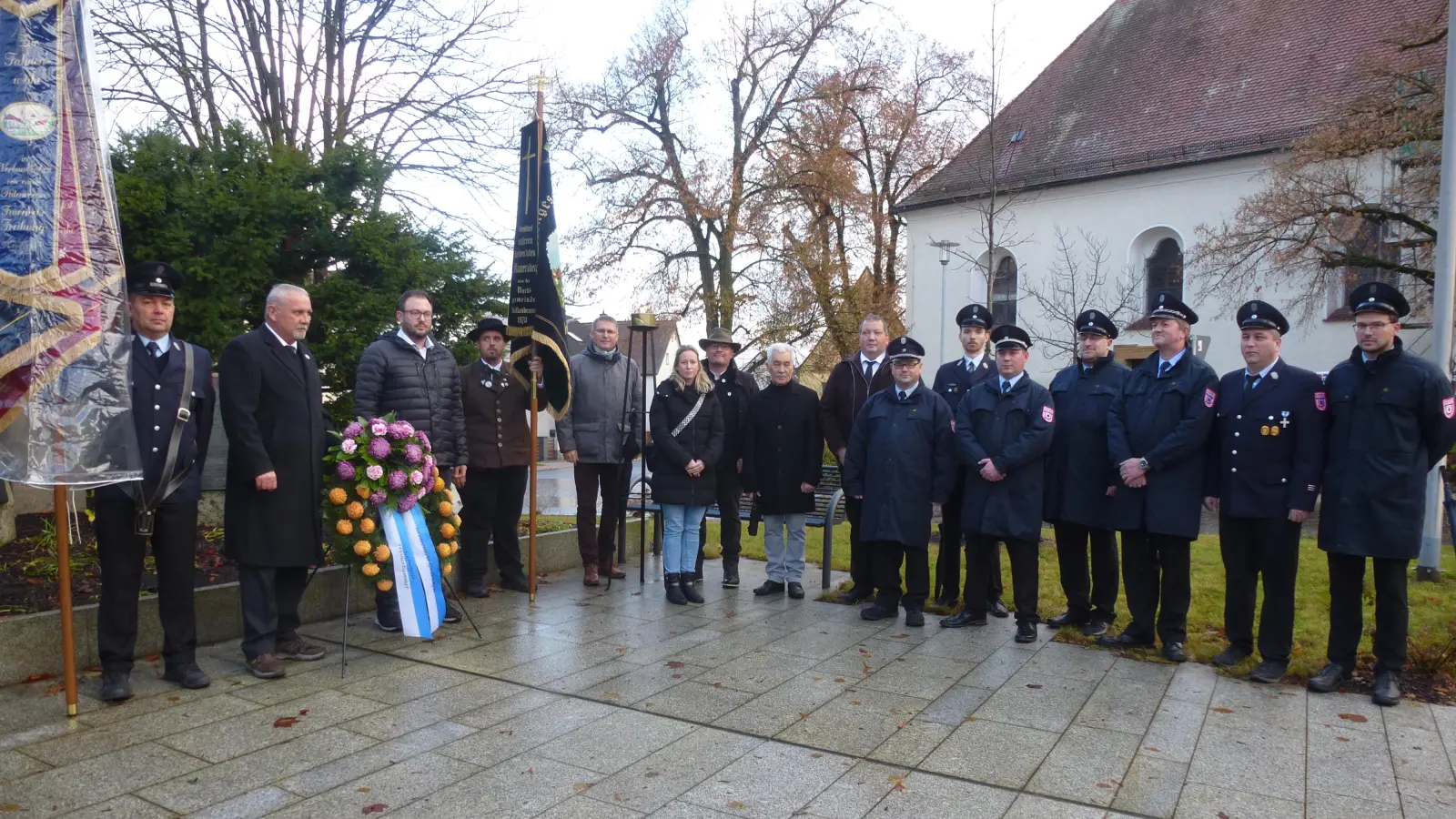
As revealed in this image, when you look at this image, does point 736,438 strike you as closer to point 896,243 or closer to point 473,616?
point 473,616

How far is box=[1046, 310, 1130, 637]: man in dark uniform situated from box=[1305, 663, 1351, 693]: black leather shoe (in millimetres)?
1320

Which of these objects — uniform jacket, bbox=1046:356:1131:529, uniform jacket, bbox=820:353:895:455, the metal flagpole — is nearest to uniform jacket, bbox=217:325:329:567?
uniform jacket, bbox=820:353:895:455

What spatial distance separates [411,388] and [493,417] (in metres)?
0.98

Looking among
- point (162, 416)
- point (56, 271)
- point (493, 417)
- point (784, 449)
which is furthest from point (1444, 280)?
point (56, 271)

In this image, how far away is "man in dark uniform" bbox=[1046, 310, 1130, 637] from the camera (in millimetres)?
6172

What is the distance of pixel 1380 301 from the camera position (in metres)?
5.02

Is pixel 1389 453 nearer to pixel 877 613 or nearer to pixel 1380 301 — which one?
pixel 1380 301

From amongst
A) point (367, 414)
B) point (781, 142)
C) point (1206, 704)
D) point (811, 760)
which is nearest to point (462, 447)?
point (367, 414)

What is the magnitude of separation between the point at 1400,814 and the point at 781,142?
2442 cm

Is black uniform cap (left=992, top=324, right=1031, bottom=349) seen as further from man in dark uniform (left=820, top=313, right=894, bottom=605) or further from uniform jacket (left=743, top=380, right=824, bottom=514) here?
uniform jacket (left=743, top=380, right=824, bottom=514)

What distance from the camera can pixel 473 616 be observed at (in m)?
6.72

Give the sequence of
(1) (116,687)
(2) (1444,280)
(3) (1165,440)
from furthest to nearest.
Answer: (2) (1444,280) < (3) (1165,440) < (1) (116,687)

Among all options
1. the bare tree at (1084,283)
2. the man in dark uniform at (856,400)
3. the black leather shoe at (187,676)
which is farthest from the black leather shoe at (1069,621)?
the bare tree at (1084,283)

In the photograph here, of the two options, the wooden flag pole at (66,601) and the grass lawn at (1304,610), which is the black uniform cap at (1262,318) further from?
the wooden flag pole at (66,601)
